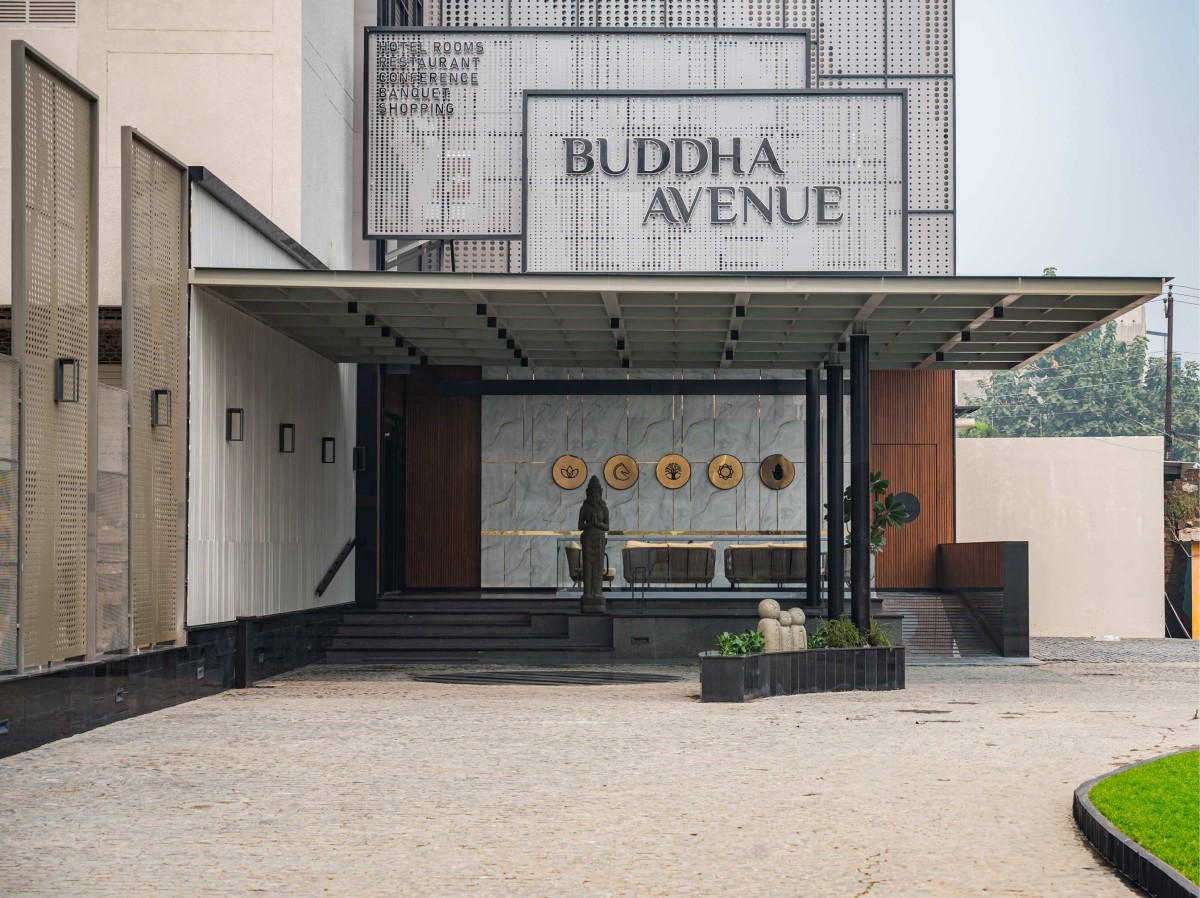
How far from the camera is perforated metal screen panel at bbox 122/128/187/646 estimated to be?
11.8 meters

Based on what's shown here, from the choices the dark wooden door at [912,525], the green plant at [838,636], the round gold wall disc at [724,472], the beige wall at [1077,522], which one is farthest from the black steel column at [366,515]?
the beige wall at [1077,522]

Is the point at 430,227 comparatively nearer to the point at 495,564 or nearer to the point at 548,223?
the point at 548,223

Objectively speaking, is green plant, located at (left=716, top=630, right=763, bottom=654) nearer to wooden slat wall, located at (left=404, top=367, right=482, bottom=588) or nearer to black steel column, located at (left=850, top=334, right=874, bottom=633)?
black steel column, located at (left=850, top=334, right=874, bottom=633)

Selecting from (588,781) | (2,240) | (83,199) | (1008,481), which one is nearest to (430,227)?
(2,240)

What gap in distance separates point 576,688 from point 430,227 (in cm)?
791

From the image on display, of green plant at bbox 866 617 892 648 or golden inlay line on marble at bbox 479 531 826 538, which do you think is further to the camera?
golden inlay line on marble at bbox 479 531 826 538

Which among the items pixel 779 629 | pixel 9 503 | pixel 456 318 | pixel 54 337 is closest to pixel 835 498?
pixel 779 629

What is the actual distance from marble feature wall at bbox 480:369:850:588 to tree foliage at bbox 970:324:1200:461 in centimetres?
4644

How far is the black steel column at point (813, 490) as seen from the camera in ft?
62.5

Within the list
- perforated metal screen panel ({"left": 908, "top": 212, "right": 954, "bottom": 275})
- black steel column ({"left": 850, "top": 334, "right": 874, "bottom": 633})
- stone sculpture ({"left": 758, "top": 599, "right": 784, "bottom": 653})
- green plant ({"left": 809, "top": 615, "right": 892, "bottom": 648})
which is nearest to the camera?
stone sculpture ({"left": 758, "top": 599, "right": 784, "bottom": 653})

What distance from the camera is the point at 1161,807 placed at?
7.02 meters

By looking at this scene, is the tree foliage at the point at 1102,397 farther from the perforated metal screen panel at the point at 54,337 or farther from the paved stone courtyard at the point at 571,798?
the perforated metal screen panel at the point at 54,337

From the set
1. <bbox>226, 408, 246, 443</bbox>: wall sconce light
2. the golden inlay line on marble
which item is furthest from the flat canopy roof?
the golden inlay line on marble

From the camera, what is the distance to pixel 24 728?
31.7 ft
